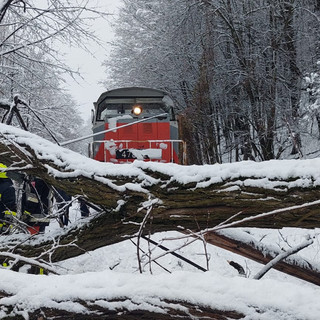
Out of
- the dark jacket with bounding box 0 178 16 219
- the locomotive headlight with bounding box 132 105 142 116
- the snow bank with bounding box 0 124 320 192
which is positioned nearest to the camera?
the snow bank with bounding box 0 124 320 192

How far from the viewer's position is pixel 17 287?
1.35 metres

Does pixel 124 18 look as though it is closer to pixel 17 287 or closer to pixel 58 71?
pixel 58 71

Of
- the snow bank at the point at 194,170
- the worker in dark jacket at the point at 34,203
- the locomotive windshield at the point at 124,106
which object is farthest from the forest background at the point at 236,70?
the snow bank at the point at 194,170

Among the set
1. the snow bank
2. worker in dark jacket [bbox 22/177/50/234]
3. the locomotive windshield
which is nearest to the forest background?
the locomotive windshield

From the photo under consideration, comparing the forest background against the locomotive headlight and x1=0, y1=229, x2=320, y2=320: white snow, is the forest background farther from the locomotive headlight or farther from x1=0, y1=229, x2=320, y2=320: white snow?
x1=0, y1=229, x2=320, y2=320: white snow

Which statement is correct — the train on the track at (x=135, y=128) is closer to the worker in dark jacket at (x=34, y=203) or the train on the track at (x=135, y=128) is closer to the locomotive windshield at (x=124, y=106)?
the locomotive windshield at (x=124, y=106)

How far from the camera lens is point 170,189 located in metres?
2.29

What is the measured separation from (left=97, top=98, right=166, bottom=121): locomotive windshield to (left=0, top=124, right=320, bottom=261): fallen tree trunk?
677cm

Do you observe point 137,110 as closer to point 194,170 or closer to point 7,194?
point 7,194

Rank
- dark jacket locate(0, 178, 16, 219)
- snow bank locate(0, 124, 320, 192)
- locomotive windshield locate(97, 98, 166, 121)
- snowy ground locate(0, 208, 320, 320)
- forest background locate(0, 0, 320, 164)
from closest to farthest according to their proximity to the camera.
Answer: snowy ground locate(0, 208, 320, 320)
snow bank locate(0, 124, 320, 192)
dark jacket locate(0, 178, 16, 219)
locomotive windshield locate(97, 98, 166, 121)
forest background locate(0, 0, 320, 164)

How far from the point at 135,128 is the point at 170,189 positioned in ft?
22.2

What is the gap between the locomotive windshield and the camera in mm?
9484

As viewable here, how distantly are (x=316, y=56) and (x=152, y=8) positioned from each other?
9872 millimetres

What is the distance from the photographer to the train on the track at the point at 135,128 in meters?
8.17
